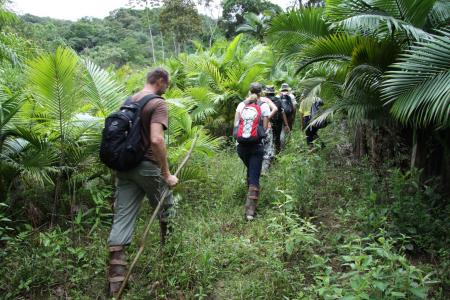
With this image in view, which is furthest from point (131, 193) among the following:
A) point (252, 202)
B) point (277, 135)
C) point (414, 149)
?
point (277, 135)

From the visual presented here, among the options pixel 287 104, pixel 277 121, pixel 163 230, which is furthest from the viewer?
pixel 287 104

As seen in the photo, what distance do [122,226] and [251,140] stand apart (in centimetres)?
209

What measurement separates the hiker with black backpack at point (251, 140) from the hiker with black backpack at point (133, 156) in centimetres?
164

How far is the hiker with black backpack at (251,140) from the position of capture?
203 inches

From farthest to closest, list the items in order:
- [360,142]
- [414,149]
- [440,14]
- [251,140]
Result: [360,142], [251,140], [414,149], [440,14]

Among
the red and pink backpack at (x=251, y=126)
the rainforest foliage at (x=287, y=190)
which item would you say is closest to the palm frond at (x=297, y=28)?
the rainforest foliage at (x=287, y=190)

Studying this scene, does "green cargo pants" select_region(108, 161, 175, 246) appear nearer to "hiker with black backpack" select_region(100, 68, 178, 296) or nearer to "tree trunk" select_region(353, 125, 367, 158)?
"hiker with black backpack" select_region(100, 68, 178, 296)

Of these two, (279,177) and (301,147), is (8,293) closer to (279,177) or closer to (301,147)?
(279,177)

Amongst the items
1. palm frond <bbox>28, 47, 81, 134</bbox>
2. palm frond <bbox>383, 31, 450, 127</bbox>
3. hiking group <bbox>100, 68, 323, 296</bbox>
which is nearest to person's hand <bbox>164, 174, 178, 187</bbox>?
hiking group <bbox>100, 68, 323, 296</bbox>

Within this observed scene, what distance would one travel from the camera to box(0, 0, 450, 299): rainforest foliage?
3516mm

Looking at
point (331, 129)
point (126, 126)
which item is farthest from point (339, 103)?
point (331, 129)

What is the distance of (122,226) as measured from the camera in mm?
3637

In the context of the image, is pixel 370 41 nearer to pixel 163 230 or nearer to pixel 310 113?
pixel 163 230

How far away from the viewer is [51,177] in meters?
4.85
